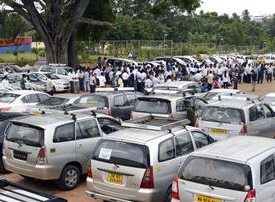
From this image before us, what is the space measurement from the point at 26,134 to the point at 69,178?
132 cm

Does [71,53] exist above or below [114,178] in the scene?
above

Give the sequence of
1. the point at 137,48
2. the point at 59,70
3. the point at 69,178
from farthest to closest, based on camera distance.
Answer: the point at 137,48 < the point at 59,70 < the point at 69,178

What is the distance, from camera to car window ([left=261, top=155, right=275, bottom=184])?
23.5 feet

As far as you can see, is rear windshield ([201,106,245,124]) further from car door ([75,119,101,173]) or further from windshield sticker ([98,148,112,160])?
windshield sticker ([98,148,112,160])

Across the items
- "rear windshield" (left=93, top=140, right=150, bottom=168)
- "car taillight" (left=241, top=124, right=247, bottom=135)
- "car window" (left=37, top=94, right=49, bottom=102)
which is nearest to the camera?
"rear windshield" (left=93, top=140, right=150, bottom=168)

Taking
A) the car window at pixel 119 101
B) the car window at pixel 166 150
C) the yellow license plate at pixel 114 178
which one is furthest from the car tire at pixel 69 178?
the car window at pixel 119 101

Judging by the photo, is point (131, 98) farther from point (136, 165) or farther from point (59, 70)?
point (59, 70)

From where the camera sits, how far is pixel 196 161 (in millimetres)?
7395

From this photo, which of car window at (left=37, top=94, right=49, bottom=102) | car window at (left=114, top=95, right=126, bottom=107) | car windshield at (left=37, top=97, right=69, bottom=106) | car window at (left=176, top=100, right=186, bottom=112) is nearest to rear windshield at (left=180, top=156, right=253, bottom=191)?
car window at (left=176, top=100, right=186, bottom=112)

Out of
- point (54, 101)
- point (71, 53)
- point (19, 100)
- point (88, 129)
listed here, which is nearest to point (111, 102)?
point (54, 101)

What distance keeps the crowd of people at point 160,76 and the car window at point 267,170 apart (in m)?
15.7

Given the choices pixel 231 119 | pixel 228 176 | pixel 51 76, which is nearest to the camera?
pixel 228 176

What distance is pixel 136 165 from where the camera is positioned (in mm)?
8141

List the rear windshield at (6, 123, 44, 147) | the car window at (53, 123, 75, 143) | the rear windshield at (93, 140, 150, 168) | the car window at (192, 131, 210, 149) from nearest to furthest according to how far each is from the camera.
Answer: the rear windshield at (93, 140, 150, 168) < the rear windshield at (6, 123, 44, 147) < the car window at (192, 131, 210, 149) < the car window at (53, 123, 75, 143)
